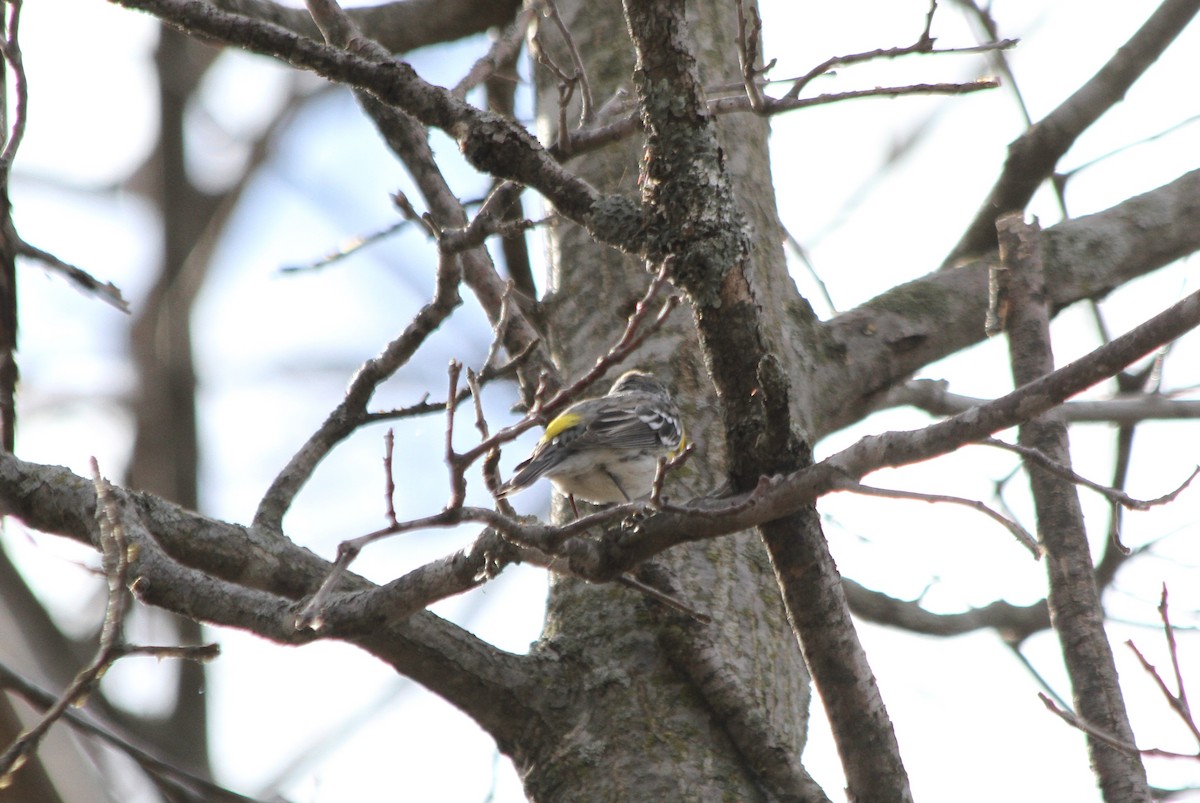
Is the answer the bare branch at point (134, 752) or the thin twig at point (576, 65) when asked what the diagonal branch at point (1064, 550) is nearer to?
the thin twig at point (576, 65)

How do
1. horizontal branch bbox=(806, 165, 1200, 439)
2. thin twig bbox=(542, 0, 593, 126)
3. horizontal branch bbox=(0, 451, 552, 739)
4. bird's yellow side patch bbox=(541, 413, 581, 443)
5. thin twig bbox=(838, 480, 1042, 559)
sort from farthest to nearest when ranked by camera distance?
bird's yellow side patch bbox=(541, 413, 581, 443) < horizontal branch bbox=(806, 165, 1200, 439) < thin twig bbox=(542, 0, 593, 126) < horizontal branch bbox=(0, 451, 552, 739) < thin twig bbox=(838, 480, 1042, 559)

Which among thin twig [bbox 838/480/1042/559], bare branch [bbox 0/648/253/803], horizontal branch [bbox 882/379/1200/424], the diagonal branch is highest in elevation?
horizontal branch [bbox 882/379/1200/424]

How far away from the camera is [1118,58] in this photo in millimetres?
5551

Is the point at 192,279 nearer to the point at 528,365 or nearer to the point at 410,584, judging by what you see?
the point at 528,365

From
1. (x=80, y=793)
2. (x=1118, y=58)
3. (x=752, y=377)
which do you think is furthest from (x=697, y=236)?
(x=1118, y=58)

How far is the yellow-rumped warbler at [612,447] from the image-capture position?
4809 mm

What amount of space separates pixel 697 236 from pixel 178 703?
2.55 m

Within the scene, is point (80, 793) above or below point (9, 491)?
below

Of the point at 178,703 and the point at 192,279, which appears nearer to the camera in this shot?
the point at 178,703

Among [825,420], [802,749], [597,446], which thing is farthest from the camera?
[597,446]

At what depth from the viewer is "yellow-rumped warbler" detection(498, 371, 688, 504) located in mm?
4809

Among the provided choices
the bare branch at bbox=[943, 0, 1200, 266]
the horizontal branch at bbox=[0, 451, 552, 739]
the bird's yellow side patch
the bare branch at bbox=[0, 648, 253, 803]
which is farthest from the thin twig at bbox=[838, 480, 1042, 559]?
the bare branch at bbox=[943, 0, 1200, 266]

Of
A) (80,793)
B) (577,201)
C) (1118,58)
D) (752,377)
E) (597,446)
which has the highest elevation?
(1118,58)

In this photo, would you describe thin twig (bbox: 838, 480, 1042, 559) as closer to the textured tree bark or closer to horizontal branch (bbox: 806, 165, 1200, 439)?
the textured tree bark
